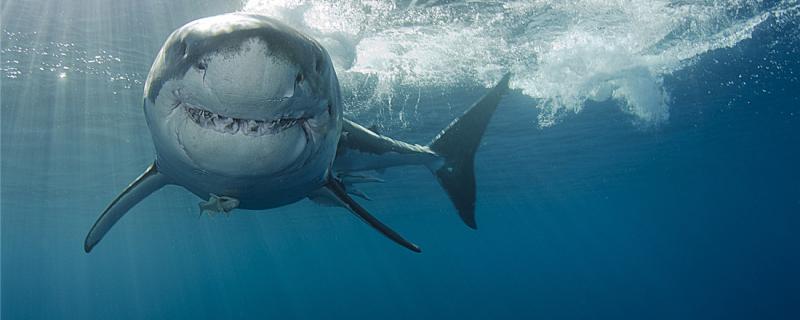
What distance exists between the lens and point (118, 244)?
59469mm

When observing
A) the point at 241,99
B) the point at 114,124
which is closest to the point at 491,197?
the point at 114,124

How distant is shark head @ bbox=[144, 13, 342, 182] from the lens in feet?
6.33

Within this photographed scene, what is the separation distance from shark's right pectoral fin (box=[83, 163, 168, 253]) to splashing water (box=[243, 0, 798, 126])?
5.72 m

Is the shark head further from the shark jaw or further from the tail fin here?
the tail fin

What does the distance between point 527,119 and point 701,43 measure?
7.25m

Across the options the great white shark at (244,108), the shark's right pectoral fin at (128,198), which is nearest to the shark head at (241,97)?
the great white shark at (244,108)

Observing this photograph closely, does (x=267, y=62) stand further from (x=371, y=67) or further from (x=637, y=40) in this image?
(x=637, y=40)

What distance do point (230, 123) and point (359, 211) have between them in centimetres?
161

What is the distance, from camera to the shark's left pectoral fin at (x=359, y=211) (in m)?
3.65

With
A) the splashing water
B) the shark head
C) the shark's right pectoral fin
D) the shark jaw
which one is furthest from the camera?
the splashing water

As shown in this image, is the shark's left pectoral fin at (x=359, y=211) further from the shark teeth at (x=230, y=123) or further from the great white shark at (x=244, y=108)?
the shark teeth at (x=230, y=123)

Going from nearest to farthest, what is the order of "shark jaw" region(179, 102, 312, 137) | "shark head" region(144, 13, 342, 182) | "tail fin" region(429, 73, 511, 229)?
1. "shark head" region(144, 13, 342, 182)
2. "shark jaw" region(179, 102, 312, 137)
3. "tail fin" region(429, 73, 511, 229)

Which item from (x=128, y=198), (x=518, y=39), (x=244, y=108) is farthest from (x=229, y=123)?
(x=518, y=39)

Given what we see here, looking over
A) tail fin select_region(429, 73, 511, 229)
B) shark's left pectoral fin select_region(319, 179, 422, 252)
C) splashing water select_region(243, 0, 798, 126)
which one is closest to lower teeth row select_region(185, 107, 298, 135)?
shark's left pectoral fin select_region(319, 179, 422, 252)
